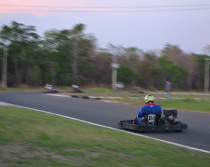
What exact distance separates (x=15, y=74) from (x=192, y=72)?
95.4 ft

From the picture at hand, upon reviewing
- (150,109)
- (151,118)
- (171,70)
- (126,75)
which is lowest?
(151,118)

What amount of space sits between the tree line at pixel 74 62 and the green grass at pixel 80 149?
126 feet

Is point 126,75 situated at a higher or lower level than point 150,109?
higher

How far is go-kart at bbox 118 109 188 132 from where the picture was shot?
11414 mm

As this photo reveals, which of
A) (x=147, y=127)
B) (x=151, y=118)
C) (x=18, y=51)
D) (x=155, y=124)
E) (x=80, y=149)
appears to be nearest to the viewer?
(x=80, y=149)

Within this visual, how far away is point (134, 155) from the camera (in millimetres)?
7426

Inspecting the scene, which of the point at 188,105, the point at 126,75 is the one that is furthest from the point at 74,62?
the point at 188,105

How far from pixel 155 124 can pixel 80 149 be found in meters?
4.70

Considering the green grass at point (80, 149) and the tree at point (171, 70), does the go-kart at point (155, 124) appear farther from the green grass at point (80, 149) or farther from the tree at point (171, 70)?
the tree at point (171, 70)

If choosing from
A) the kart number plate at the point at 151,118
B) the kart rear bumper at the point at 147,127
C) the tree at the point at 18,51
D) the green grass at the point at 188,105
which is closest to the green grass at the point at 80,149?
the kart rear bumper at the point at 147,127

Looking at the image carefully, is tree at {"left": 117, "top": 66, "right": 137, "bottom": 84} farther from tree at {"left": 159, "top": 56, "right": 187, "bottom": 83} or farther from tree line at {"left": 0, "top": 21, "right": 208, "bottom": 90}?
tree at {"left": 159, "top": 56, "right": 187, "bottom": 83}

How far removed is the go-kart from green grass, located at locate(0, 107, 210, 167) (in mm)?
1194

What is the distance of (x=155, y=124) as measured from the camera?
11.8 m

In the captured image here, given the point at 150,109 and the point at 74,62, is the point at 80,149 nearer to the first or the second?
the point at 150,109
